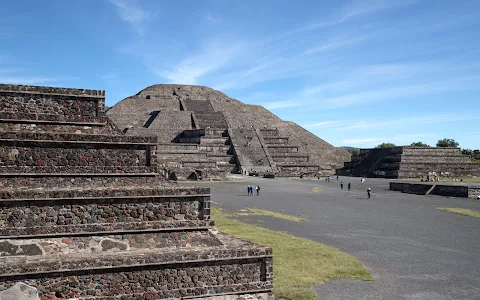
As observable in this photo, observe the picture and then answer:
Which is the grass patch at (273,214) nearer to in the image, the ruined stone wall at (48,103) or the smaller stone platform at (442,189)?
the ruined stone wall at (48,103)

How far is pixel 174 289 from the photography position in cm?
767

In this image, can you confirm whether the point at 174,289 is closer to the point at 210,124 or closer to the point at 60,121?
the point at 60,121

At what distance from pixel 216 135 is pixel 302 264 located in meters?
37.6

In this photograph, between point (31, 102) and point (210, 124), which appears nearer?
point (31, 102)

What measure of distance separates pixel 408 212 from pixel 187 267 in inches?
627

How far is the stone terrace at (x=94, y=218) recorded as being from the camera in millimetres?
7230

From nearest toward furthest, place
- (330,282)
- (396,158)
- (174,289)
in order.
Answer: (174,289) < (330,282) < (396,158)

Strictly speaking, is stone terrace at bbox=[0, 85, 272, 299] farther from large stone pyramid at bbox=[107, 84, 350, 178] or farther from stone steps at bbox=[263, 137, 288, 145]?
stone steps at bbox=[263, 137, 288, 145]

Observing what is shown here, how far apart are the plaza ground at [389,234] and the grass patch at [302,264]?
36cm

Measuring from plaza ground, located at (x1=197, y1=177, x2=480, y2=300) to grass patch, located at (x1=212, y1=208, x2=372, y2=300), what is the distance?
0.36 m

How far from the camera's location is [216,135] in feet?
157

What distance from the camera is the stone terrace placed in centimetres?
723

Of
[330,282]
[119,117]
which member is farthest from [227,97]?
[330,282]

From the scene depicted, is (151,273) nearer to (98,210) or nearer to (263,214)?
(98,210)
